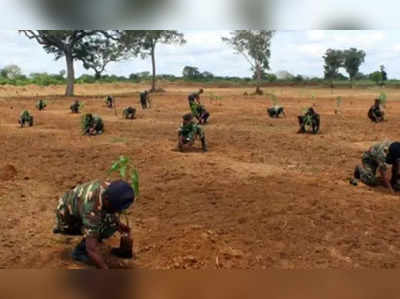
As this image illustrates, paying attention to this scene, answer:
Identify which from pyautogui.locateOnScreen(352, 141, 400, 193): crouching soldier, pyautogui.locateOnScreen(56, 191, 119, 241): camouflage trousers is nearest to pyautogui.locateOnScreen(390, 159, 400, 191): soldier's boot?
pyautogui.locateOnScreen(352, 141, 400, 193): crouching soldier

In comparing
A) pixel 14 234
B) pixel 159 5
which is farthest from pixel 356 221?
pixel 159 5

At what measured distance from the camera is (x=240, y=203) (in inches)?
230

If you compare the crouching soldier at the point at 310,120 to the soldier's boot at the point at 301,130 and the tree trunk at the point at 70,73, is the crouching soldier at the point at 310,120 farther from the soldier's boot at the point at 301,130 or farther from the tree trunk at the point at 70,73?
the tree trunk at the point at 70,73

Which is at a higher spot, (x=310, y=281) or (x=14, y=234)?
(x=310, y=281)

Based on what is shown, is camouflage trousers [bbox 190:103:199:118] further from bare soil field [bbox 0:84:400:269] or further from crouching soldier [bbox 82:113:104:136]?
crouching soldier [bbox 82:113:104:136]

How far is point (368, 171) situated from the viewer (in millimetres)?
6824

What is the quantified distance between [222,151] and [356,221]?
14.6 feet

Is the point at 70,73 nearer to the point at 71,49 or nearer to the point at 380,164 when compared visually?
the point at 71,49

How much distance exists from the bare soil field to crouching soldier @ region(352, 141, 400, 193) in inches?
6.5

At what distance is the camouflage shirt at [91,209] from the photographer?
3.94m

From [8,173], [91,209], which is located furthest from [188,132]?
[91,209]

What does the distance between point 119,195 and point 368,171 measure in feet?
13.7

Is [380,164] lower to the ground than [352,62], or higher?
lower

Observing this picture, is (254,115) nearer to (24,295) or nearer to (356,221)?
(356,221)
